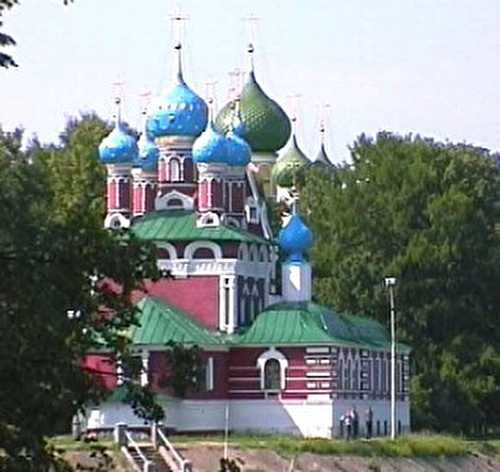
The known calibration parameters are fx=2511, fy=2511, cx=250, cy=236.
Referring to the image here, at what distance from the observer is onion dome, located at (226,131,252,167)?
2650 inches

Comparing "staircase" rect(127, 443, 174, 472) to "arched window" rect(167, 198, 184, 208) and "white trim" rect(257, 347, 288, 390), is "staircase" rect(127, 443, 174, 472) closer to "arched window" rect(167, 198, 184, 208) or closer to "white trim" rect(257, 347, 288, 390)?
"white trim" rect(257, 347, 288, 390)

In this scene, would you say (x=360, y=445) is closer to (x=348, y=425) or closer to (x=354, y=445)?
(x=354, y=445)

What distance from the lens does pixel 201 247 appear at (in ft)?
216

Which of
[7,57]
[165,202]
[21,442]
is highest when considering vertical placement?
[165,202]

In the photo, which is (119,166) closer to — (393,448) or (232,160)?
(232,160)

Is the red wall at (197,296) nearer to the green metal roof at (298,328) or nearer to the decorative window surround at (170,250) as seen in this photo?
the decorative window surround at (170,250)

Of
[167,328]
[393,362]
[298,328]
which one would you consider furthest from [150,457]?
[393,362]

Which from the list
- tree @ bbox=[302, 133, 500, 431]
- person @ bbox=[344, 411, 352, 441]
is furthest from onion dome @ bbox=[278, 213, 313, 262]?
tree @ bbox=[302, 133, 500, 431]

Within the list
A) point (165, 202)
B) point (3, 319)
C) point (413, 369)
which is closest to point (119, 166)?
point (165, 202)

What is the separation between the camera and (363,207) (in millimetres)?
76250

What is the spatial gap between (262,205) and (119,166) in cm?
485

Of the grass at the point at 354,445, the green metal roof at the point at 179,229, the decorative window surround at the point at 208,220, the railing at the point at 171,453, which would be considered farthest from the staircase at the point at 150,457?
the decorative window surround at the point at 208,220

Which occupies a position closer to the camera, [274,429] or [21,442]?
[21,442]

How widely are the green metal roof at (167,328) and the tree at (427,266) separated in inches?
425
